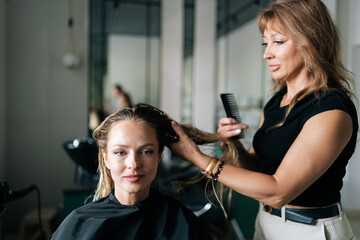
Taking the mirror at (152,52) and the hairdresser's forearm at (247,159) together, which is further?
the mirror at (152,52)

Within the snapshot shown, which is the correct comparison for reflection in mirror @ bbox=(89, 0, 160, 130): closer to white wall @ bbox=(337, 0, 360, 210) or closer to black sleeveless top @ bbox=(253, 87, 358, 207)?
white wall @ bbox=(337, 0, 360, 210)

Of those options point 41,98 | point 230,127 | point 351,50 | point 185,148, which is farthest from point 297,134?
point 351,50

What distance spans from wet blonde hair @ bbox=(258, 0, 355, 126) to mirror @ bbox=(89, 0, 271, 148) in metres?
2.31

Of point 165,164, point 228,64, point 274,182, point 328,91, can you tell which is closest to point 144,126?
point 274,182

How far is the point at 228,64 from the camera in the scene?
12.2 feet

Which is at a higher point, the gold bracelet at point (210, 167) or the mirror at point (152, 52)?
the mirror at point (152, 52)

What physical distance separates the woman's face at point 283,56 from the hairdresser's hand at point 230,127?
23 cm

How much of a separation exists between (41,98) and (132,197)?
2.19 meters

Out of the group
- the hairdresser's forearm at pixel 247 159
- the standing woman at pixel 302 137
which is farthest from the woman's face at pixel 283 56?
the hairdresser's forearm at pixel 247 159

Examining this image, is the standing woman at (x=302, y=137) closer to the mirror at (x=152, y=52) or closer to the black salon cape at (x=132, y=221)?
the black salon cape at (x=132, y=221)

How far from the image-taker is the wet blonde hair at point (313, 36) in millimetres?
1054

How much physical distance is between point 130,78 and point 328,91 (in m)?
2.48

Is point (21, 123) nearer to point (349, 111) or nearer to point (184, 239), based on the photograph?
point (184, 239)

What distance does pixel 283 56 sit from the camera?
43.3 inches
